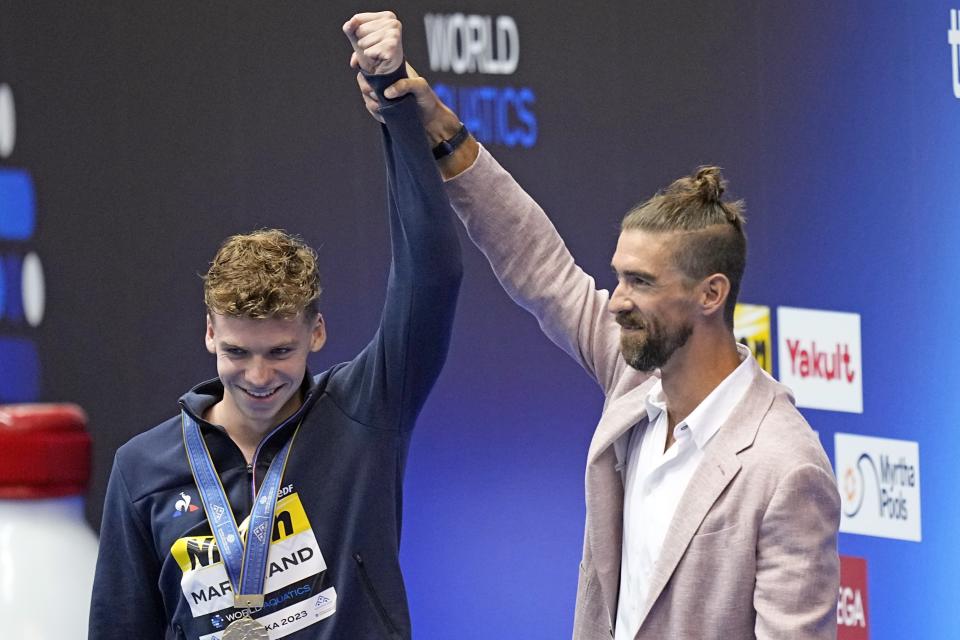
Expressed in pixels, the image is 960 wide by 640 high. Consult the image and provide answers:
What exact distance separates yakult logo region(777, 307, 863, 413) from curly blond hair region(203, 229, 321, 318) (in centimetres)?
281

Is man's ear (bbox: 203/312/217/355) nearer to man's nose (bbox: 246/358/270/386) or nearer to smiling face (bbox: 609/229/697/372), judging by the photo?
man's nose (bbox: 246/358/270/386)

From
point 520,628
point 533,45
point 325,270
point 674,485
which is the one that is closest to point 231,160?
point 325,270

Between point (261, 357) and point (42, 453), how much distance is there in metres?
0.98

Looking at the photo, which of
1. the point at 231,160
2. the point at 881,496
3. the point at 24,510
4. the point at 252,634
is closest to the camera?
the point at 24,510

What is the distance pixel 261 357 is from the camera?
2053 mm

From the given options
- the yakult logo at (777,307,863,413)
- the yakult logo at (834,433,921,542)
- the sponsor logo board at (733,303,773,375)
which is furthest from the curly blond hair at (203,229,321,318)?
the yakult logo at (834,433,921,542)

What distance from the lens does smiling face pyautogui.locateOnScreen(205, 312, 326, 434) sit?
6.72 feet

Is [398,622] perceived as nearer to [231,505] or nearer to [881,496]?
[231,505]

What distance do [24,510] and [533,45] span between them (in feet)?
10.8

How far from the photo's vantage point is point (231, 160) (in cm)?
364

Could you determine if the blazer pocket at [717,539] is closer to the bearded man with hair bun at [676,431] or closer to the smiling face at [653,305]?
the bearded man with hair bun at [676,431]

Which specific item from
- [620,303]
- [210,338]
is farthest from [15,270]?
[620,303]

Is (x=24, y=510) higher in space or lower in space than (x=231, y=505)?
higher

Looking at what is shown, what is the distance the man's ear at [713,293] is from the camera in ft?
6.92
